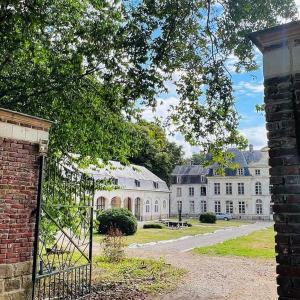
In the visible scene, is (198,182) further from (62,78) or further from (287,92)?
(287,92)

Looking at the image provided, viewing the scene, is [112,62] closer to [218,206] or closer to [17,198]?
[17,198]

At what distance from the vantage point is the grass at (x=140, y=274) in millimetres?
10141

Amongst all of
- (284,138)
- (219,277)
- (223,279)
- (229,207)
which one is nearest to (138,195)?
(229,207)

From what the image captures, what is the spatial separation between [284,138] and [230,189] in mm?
55081

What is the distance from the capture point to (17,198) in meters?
5.94

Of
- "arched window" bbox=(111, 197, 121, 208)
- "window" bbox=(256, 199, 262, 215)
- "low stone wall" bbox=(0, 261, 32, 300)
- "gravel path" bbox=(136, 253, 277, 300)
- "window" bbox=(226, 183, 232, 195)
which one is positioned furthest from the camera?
"window" bbox=(226, 183, 232, 195)

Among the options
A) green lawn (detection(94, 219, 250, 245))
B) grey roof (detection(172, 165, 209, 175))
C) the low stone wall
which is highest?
grey roof (detection(172, 165, 209, 175))

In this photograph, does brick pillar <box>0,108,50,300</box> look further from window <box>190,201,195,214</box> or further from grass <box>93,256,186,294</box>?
window <box>190,201,195,214</box>

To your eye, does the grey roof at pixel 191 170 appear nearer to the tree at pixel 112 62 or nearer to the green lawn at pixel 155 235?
the green lawn at pixel 155 235

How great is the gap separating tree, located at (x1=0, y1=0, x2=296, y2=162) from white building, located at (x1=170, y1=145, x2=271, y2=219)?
42.8 metres

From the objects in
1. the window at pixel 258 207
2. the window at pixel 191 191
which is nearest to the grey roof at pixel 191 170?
the window at pixel 191 191

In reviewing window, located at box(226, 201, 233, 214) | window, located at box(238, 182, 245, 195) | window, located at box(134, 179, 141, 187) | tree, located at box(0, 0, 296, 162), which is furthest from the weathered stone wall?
window, located at box(226, 201, 233, 214)

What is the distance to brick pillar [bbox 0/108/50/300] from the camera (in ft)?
18.7

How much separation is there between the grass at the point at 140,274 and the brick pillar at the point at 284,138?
281 inches
